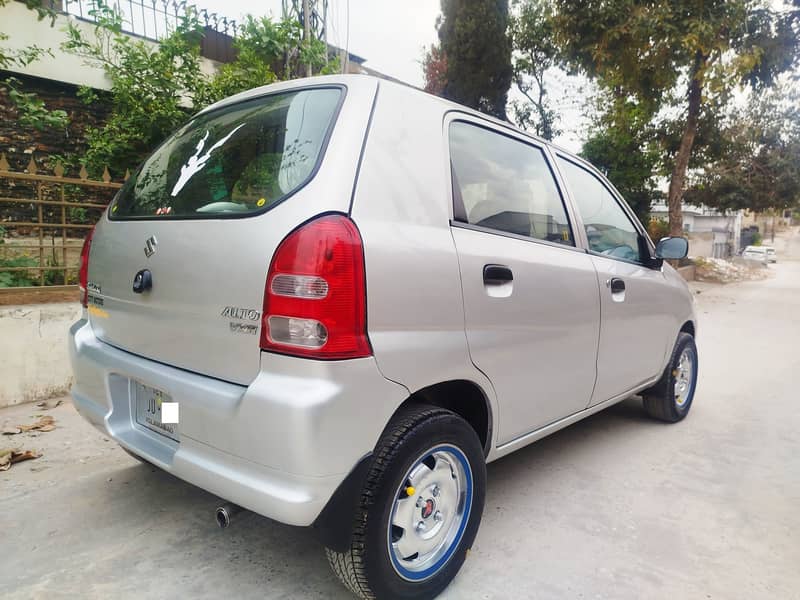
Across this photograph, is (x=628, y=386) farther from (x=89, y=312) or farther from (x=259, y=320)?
(x=89, y=312)

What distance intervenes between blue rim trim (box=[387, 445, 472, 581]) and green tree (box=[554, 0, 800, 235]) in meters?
10.1

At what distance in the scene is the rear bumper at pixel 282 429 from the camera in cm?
156

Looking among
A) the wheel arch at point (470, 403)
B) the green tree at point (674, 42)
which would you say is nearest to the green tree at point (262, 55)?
the wheel arch at point (470, 403)

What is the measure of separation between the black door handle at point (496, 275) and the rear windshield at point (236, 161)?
74cm

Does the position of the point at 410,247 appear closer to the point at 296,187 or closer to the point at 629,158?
the point at 296,187

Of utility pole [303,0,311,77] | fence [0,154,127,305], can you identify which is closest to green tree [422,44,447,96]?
utility pole [303,0,311,77]

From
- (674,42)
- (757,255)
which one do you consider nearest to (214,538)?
(674,42)

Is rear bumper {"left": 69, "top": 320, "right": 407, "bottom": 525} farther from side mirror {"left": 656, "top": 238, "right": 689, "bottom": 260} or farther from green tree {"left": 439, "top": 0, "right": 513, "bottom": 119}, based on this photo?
green tree {"left": 439, "top": 0, "right": 513, "bottom": 119}

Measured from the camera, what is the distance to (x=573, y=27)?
1113 centimetres

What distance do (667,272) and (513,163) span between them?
174 cm

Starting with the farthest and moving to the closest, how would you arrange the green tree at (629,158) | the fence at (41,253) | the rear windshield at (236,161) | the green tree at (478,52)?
the green tree at (478,52)
the green tree at (629,158)
the fence at (41,253)
the rear windshield at (236,161)

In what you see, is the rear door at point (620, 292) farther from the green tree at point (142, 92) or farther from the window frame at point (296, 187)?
the green tree at point (142, 92)

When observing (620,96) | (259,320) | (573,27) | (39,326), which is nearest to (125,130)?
(39,326)

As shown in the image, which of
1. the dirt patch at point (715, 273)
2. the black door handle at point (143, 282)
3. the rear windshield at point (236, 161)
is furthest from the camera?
the dirt patch at point (715, 273)
